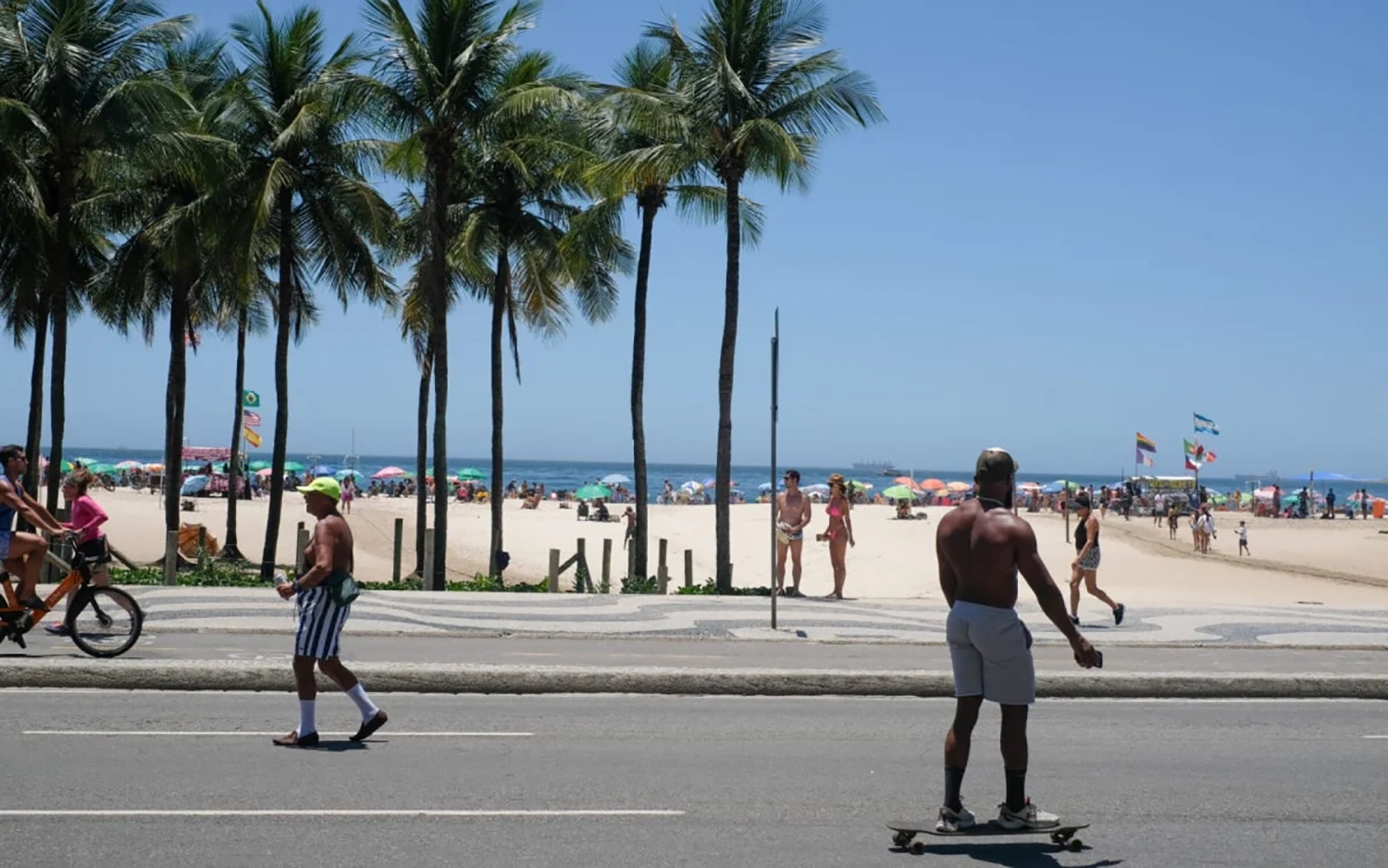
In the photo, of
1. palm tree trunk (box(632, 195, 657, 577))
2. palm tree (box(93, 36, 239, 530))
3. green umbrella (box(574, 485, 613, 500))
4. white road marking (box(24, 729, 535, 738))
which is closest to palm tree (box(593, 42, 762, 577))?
palm tree trunk (box(632, 195, 657, 577))

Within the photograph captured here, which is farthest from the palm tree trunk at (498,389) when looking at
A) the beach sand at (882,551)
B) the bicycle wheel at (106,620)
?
the bicycle wheel at (106,620)

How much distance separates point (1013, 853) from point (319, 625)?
14.2 feet

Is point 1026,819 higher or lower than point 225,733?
higher

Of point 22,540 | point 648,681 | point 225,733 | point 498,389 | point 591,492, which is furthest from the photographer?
point 591,492

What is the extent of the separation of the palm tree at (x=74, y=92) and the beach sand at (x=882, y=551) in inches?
420

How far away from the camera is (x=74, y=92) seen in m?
23.2

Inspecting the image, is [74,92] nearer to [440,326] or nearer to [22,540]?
[440,326]

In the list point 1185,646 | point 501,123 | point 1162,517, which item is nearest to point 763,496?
point 1162,517

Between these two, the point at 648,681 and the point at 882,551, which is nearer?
the point at 648,681

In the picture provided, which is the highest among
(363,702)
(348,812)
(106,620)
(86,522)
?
(86,522)

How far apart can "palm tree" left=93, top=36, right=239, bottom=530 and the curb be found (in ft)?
48.5

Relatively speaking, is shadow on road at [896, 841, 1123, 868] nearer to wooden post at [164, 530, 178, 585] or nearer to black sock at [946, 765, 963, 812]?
black sock at [946, 765, 963, 812]

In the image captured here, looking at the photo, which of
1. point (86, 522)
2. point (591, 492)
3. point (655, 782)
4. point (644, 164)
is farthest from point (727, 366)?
point (591, 492)

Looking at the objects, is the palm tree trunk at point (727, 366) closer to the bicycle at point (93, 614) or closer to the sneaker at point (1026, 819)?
the bicycle at point (93, 614)
